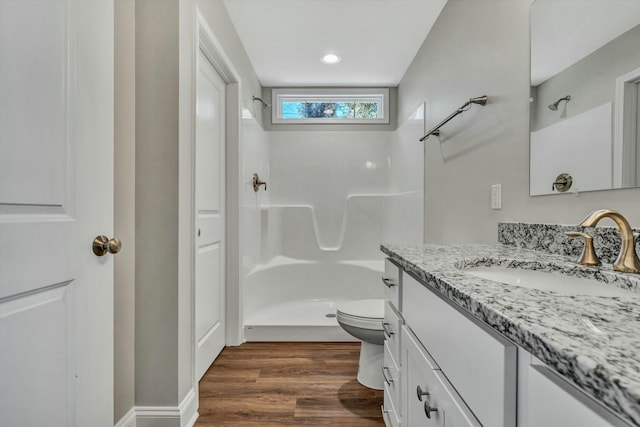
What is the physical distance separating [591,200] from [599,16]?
0.54 metres

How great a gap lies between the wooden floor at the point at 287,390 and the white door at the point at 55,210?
2.39 ft

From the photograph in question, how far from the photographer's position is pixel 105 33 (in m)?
1.02

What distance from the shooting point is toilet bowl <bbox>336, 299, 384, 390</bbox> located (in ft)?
5.76

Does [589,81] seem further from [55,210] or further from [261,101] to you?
[261,101]

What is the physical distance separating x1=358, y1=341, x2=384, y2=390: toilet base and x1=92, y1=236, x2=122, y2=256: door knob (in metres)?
1.39

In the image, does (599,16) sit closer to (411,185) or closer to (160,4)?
(160,4)

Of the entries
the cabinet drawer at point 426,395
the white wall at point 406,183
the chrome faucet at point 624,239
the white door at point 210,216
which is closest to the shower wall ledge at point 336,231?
the white wall at point 406,183

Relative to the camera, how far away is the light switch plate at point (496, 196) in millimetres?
1488

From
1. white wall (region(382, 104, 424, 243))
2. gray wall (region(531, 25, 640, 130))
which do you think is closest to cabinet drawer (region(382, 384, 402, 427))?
gray wall (region(531, 25, 640, 130))

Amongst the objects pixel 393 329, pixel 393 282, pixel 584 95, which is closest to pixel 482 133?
pixel 584 95

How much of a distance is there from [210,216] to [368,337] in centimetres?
117

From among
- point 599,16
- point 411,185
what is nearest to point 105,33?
point 599,16

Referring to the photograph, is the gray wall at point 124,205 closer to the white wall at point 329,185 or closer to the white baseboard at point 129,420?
the white baseboard at point 129,420

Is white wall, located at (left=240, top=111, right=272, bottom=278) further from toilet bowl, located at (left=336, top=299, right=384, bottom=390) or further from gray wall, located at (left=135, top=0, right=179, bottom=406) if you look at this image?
gray wall, located at (left=135, top=0, right=179, bottom=406)
